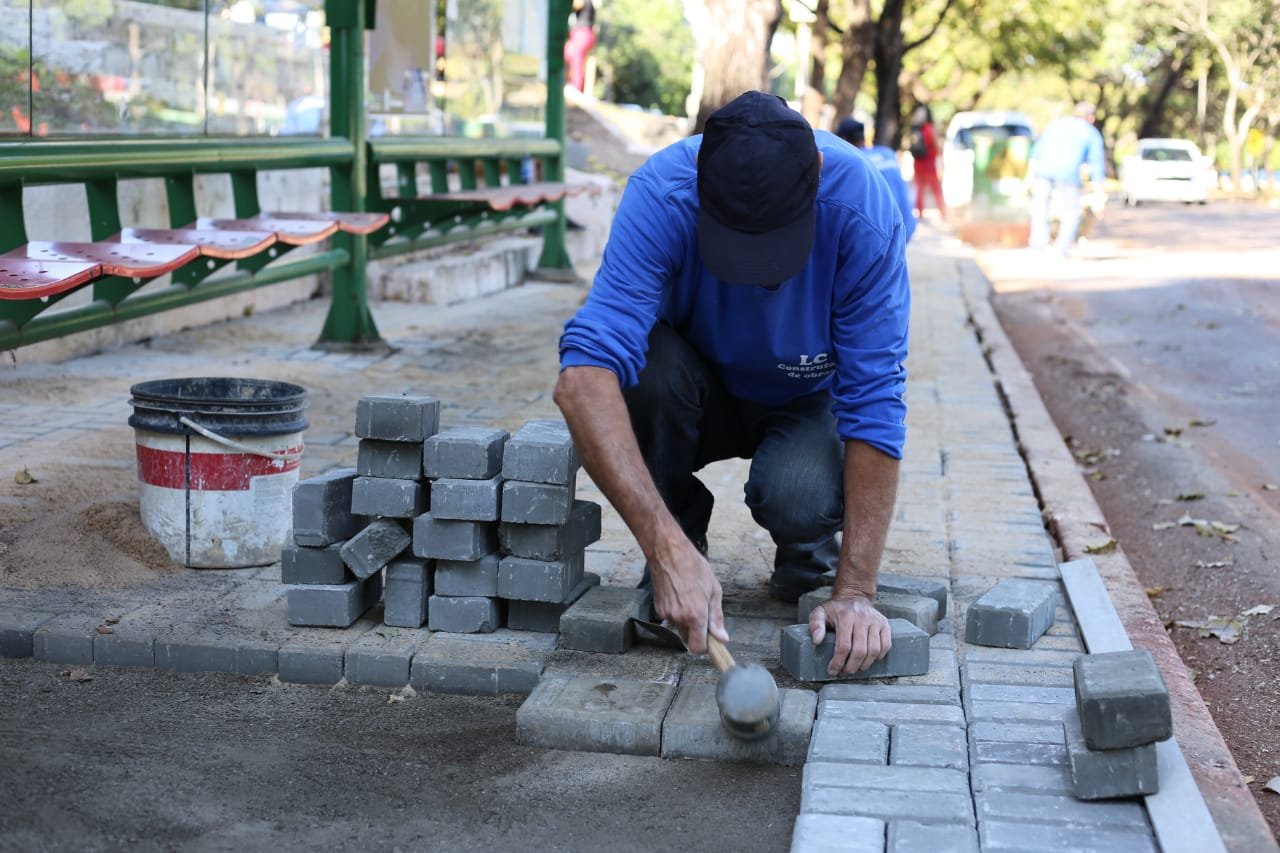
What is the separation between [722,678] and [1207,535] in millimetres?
3604

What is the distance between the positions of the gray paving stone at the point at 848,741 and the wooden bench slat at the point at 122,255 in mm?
2761

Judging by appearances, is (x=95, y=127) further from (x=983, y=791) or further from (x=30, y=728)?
(x=983, y=791)

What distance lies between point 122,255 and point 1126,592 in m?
3.51

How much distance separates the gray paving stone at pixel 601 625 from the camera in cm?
370

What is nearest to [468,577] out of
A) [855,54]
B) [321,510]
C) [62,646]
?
[321,510]

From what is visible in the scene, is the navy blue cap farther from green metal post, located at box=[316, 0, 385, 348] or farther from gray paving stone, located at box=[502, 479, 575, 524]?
green metal post, located at box=[316, 0, 385, 348]

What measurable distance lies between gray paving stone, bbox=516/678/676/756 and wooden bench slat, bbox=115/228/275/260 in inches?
109

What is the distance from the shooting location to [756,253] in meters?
3.11

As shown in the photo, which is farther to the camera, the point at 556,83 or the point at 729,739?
the point at 556,83

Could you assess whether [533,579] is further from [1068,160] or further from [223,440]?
[1068,160]

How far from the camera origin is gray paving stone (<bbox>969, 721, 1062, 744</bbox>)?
321cm

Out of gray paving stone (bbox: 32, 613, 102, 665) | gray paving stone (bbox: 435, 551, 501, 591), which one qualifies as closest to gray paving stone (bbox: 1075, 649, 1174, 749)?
gray paving stone (bbox: 435, 551, 501, 591)

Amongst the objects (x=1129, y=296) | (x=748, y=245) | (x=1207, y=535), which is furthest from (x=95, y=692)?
(x=1129, y=296)

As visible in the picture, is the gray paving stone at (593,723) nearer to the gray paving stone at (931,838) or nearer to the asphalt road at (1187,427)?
the gray paving stone at (931,838)
